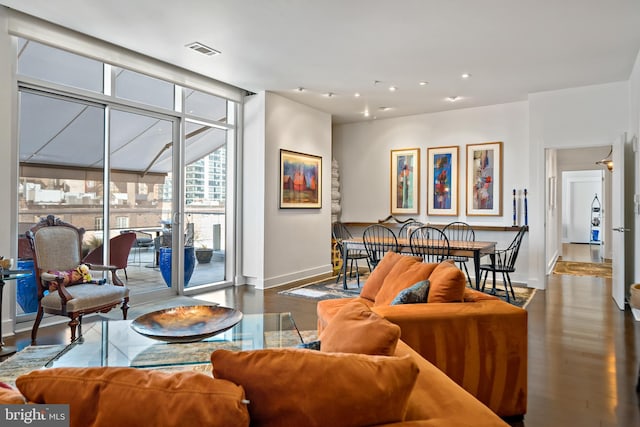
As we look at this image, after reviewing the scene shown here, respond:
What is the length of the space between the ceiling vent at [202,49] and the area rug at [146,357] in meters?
3.02

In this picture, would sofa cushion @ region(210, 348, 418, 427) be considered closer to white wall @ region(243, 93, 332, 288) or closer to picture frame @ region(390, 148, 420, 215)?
white wall @ region(243, 93, 332, 288)

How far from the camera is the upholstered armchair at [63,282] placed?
132 inches

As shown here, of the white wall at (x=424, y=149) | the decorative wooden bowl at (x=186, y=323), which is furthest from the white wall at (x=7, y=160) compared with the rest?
the white wall at (x=424, y=149)

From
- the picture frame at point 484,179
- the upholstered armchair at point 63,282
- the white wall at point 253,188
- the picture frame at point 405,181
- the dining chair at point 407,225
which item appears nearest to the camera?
the upholstered armchair at point 63,282

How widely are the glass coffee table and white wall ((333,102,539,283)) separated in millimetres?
4824

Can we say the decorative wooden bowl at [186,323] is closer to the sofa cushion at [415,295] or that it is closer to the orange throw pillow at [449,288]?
the sofa cushion at [415,295]

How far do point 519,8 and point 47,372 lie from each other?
4.02m

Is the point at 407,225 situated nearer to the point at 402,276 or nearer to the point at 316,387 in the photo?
the point at 402,276

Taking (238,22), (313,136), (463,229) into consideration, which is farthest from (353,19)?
(463,229)

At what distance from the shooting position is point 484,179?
22.2 ft

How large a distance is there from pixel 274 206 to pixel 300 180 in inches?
29.9

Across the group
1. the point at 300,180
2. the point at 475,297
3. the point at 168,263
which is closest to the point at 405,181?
the point at 300,180

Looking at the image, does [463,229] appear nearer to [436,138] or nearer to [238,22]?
[436,138]

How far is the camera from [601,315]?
4461 mm
